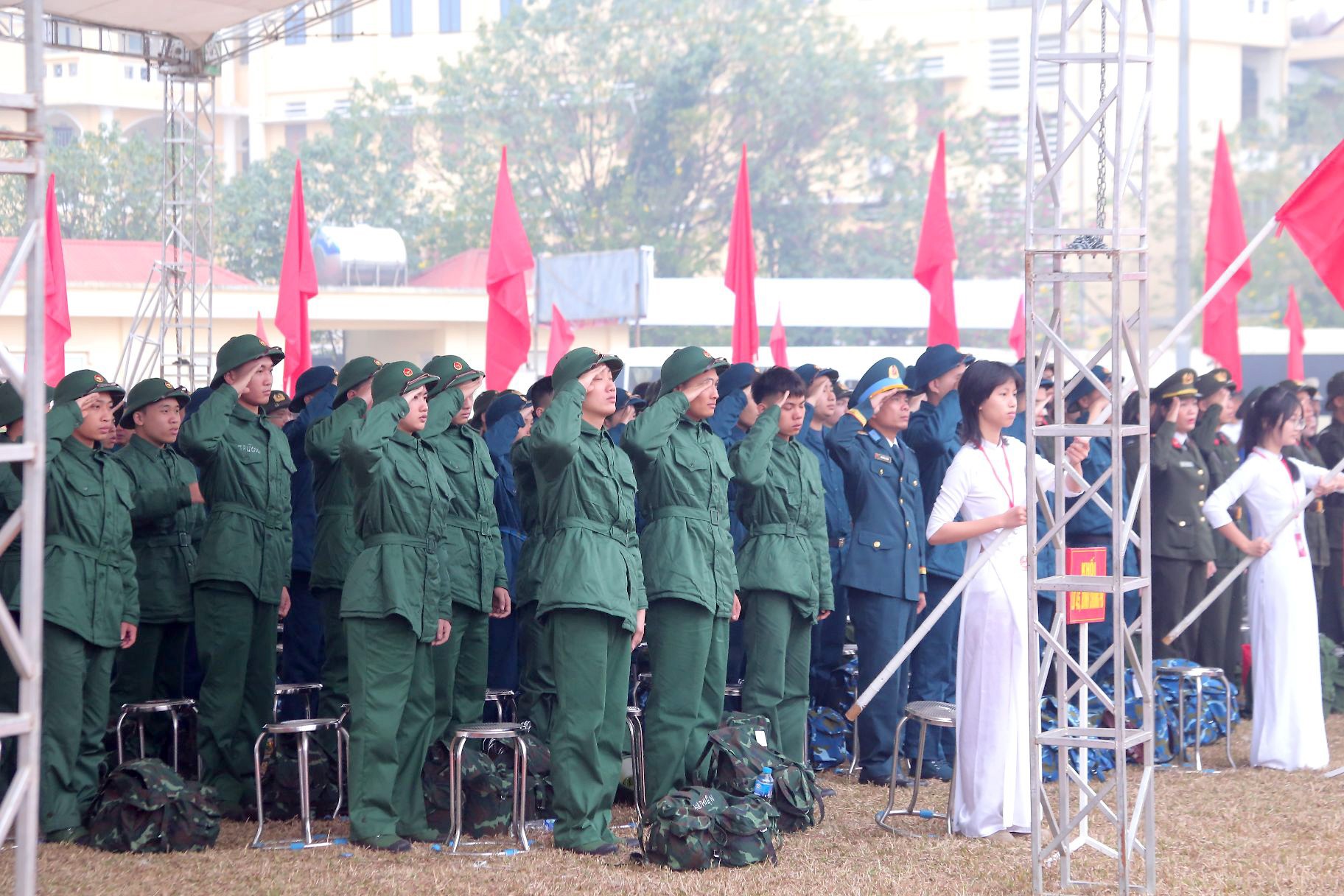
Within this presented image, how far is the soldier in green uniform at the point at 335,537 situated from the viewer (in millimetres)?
6250

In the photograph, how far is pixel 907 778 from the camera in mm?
6805

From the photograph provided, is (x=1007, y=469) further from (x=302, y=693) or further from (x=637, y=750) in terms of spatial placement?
(x=302, y=693)

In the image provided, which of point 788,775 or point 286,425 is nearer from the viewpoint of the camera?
point 788,775

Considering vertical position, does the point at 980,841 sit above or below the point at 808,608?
below

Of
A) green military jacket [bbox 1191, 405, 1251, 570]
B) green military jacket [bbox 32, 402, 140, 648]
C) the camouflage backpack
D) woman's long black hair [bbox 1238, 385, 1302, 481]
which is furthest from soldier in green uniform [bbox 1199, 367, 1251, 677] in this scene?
green military jacket [bbox 32, 402, 140, 648]

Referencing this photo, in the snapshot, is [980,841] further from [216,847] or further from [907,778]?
[216,847]

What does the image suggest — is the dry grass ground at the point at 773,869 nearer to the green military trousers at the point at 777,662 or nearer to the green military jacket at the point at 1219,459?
the green military trousers at the point at 777,662

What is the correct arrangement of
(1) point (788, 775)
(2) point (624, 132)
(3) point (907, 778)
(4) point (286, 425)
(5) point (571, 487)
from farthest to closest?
(2) point (624, 132) → (4) point (286, 425) → (3) point (907, 778) → (1) point (788, 775) → (5) point (571, 487)

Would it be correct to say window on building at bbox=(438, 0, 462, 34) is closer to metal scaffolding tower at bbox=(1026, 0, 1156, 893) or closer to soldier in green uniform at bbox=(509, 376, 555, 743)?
soldier in green uniform at bbox=(509, 376, 555, 743)

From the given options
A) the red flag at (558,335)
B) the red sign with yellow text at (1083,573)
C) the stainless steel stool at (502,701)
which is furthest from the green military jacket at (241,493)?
the red flag at (558,335)

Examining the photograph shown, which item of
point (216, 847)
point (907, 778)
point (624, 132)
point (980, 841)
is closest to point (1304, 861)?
point (980, 841)

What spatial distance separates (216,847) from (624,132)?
29131 mm

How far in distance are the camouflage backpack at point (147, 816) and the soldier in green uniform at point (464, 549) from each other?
0.94 meters

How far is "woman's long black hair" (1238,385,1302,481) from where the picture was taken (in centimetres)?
731
